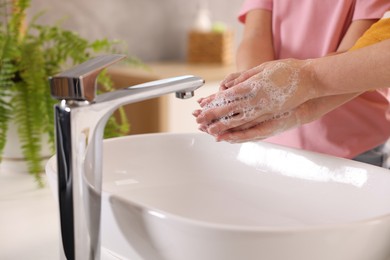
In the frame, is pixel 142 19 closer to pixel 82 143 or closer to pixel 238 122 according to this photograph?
pixel 238 122

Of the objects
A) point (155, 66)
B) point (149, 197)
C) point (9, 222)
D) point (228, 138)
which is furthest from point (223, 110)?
point (155, 66)

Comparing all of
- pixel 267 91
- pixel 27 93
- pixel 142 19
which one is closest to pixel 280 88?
pixel 267 91

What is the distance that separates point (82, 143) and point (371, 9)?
62cm

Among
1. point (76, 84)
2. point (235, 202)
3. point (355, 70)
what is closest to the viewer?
point (76, 84)

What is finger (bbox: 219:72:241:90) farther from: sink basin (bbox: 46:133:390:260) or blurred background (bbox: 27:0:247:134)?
blurred background (bbox: 27:0:247:134)

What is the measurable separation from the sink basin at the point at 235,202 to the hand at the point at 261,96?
13 centimetres

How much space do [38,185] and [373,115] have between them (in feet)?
2.00

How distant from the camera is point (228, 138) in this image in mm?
804

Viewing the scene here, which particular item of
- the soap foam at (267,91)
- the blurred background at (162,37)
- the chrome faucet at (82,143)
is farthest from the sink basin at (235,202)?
the blurred background at (162,37)

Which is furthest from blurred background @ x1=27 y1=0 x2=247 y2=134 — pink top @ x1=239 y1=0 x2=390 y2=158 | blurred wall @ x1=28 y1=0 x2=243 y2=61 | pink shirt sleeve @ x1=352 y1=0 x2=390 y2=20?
pink shirt sleeve @ x1=352 y1=0 x2=390 y2=20

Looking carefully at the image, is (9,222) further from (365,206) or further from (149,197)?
(365,206)

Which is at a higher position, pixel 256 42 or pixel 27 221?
pixel 256 42

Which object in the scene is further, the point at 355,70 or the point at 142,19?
the point at 142,19

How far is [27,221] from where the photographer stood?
2.99 ft
